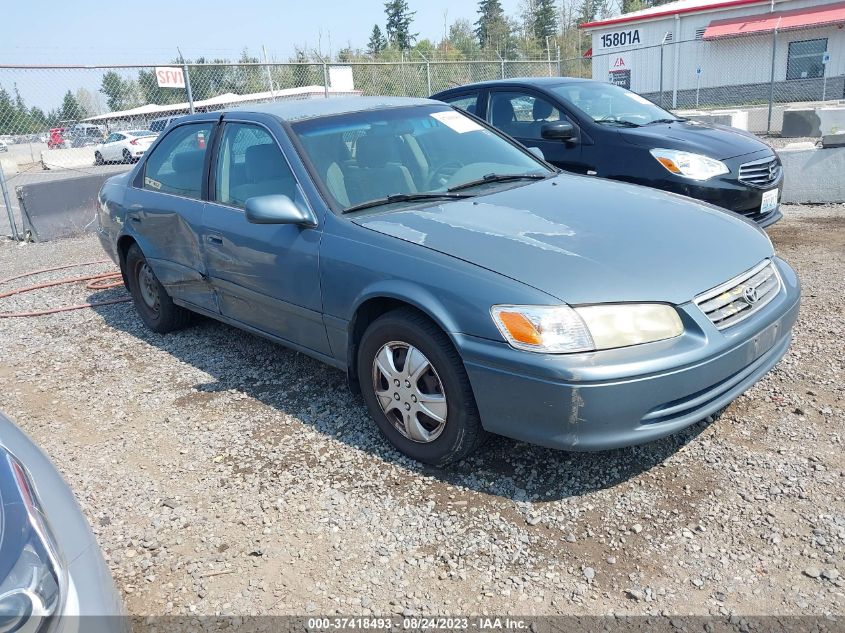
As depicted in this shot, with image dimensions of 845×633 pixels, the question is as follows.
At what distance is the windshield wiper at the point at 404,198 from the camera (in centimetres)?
355

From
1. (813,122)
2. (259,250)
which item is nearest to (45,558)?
(259,250)

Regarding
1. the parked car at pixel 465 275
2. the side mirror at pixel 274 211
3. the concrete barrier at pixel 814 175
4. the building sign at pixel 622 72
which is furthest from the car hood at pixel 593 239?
the building sign at pixel 622 72

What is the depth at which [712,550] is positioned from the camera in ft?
8.36

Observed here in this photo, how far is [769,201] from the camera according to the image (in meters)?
6.05

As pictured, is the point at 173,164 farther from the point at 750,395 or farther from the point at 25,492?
the point at 750,395

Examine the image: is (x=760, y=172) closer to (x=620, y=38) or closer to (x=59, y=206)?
(x=59, y=206)

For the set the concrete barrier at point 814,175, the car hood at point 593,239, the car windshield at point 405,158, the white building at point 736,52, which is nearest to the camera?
the car hood at point 593,239

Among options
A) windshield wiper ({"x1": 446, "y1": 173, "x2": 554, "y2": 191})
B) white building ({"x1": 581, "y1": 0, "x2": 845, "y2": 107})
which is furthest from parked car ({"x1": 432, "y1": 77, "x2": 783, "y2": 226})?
white building ({"x1": 581, "y1": 0, "x2": 845, "y2": 107})

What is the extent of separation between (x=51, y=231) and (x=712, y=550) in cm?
1021

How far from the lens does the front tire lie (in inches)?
115

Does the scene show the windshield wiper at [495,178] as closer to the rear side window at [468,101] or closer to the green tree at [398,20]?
the rear side window at [468,101]

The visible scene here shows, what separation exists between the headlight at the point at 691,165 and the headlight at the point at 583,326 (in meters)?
3.52

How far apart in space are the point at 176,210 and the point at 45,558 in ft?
11.2

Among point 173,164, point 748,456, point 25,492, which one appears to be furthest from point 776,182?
point 25,492
